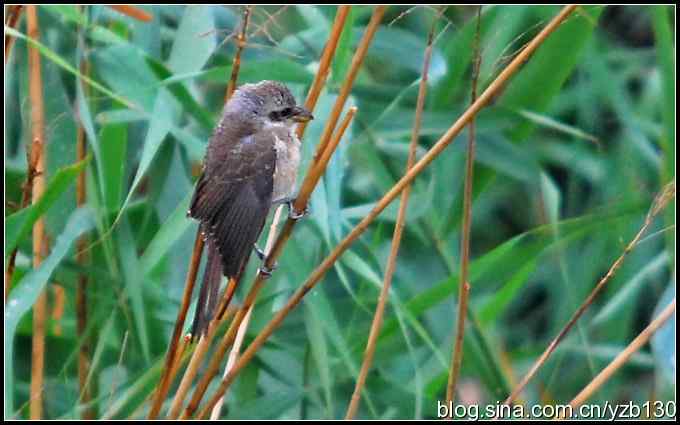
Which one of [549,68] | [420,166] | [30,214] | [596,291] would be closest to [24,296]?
[30,214]

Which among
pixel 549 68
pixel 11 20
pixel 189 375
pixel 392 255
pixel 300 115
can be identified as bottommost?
pixel 189 375

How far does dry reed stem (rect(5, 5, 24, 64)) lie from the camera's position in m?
2.60

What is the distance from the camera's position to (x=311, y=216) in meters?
2.81

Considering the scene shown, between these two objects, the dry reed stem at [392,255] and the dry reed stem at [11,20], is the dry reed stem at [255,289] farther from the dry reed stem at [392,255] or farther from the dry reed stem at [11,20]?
the dry reed stem at [11,20]

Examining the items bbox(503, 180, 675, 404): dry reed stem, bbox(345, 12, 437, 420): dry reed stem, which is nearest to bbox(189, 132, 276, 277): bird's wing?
bbox(345, 12, 437, 420): dry reed stem

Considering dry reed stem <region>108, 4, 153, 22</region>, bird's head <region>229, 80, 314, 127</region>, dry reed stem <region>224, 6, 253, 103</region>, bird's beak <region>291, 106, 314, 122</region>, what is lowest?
bird's beak <region>291, 106, 314, 122</region>

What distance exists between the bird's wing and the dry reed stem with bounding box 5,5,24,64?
0.53 metres

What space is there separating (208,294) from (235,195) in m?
0.41

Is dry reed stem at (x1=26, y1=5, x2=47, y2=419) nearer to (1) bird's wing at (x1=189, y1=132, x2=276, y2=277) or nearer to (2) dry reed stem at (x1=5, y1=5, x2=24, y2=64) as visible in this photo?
(2) dry reed stem at (x1=5, y1=5, x2=24, y2=64)

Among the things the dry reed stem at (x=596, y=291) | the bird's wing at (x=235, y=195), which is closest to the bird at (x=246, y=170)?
the bird's wing at (x=235, y=195)

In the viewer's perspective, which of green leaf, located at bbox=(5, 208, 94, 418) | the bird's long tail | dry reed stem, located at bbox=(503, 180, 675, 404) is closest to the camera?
dry reed stem, located at bbox=(503, 180, 675, 404)

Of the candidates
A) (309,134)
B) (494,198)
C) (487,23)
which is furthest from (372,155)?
(494,198)

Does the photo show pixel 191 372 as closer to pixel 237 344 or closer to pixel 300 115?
pixel 237 344

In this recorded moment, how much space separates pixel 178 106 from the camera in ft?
9.94
